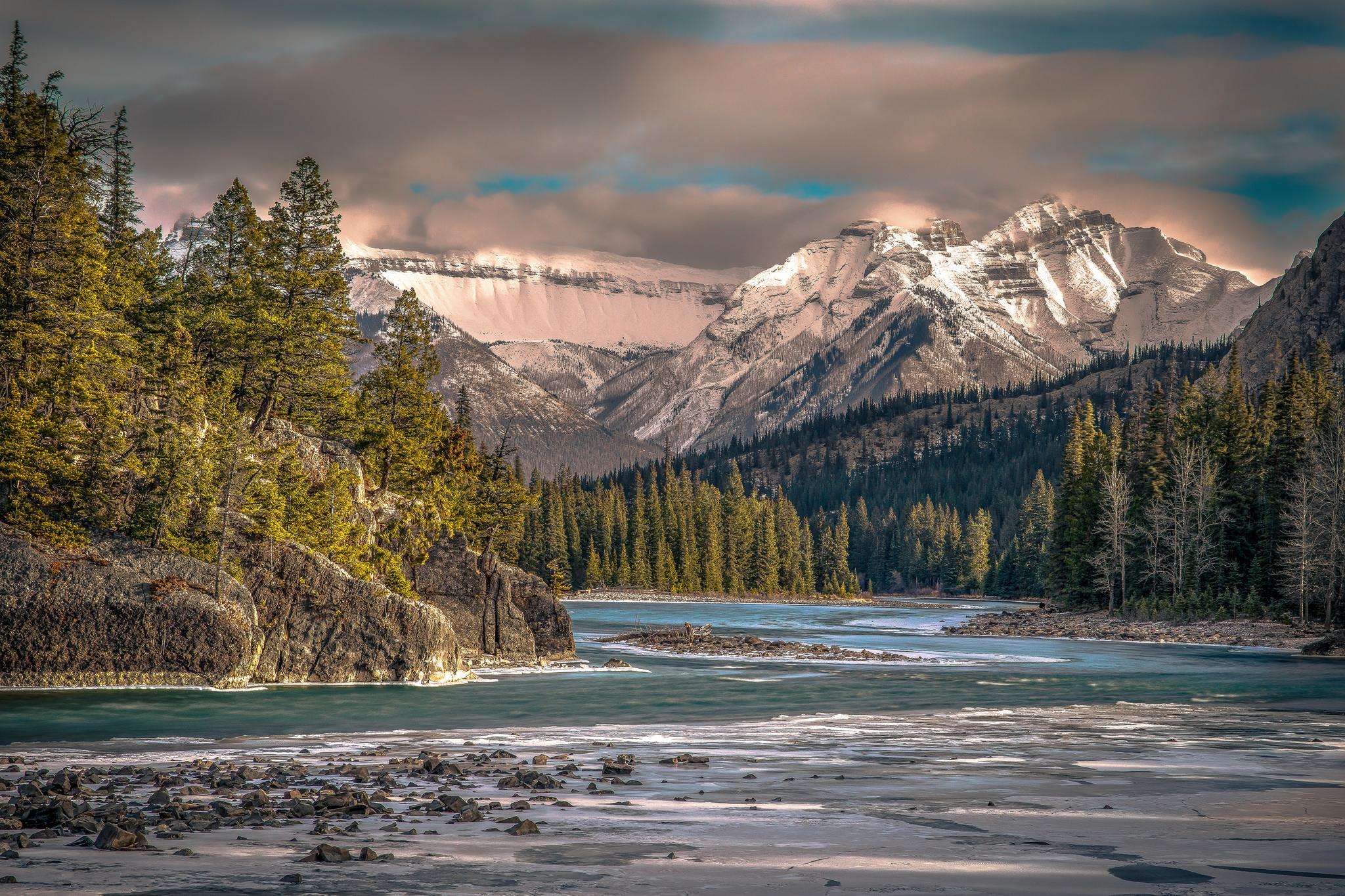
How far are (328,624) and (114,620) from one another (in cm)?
830

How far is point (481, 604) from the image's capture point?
58125 millimetres

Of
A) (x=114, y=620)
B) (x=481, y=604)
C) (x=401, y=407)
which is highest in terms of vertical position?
(x=401, y=407)

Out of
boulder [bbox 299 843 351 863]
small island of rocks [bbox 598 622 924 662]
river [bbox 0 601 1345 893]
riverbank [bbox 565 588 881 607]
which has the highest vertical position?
boulder [bbox 299 843 351 863]

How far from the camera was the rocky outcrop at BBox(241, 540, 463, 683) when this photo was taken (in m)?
45.7

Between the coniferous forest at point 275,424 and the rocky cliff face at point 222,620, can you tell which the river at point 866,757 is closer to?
the rocky cliff face at point 222,620

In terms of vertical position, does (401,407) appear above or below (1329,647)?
above

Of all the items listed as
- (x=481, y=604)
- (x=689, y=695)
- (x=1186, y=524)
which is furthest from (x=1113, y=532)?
(x=689, y=695)

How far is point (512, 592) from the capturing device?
6031cm

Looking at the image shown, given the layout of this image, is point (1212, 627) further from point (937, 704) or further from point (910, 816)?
point (910, 816)

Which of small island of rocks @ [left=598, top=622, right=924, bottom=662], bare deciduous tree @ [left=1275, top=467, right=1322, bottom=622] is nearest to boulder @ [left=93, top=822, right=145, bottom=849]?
small island of rocks @ [left=598, top=622, right=924, bottom=662]

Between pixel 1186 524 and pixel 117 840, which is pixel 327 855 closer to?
pixel 117 840

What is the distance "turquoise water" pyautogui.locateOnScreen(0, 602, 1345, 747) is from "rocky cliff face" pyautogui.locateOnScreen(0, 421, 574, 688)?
1.41m

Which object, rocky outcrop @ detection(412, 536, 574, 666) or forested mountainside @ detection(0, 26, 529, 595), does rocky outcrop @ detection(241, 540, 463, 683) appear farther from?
rocky outcrop @ detection(412, 536, 574, 666)

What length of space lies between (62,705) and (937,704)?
28008 mm
